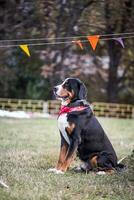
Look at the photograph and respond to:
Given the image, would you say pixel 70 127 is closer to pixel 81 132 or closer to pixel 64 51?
pixel 81 132

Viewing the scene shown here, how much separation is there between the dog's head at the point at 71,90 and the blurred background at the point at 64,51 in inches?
118

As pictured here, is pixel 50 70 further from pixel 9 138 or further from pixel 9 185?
pixel 9 185

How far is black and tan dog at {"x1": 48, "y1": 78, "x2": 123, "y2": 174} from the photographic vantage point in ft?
28.4

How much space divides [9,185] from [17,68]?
26.1 metres

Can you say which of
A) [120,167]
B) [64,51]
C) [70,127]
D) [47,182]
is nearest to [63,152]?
[70,127]

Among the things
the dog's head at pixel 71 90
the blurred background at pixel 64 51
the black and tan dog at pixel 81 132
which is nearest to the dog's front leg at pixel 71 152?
the black and tan dog at pixel 81 132

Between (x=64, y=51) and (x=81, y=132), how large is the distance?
17.5m

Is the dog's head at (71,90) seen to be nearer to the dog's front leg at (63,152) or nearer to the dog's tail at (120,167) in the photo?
the dog's front leg at (63,152)

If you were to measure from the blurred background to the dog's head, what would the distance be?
299 centimetres

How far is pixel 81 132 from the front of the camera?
344 inches

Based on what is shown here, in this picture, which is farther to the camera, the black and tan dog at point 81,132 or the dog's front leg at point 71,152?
the black and tan dog at point 81,132

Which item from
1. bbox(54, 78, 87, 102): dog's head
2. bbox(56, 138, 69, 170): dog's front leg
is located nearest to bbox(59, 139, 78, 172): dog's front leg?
bbox(56, 138, 69, 170): dog's front leg

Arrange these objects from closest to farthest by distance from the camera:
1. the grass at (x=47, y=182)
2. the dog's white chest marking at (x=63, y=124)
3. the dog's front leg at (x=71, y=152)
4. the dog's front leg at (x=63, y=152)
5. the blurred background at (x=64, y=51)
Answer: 1. the grass at (x=47, y=182)
2. the dog's front leg at (x=71, y=152)
3. the dog's white chest marking at (x=63, y=124)
4. the dog's front leg at (x=63, y=152)
5. the blurred background at (x=64, y=51)

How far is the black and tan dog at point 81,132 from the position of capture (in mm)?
8664
